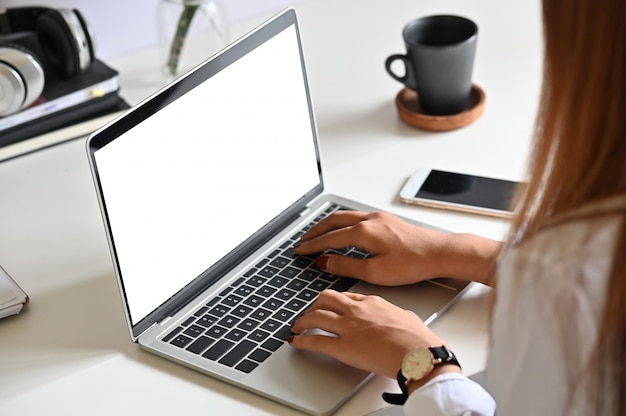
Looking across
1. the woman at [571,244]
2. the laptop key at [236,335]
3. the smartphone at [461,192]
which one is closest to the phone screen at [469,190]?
the smartphone at [461,192]

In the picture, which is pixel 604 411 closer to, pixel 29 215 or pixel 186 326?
pixel 186 326

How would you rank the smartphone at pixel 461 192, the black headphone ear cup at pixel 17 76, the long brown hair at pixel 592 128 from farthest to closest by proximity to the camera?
the black headphone ear cup at pixel 17 76 < the smartphone at pixel 461 192 < the long brown hair at pixel 592 128

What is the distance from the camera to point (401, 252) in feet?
3.52

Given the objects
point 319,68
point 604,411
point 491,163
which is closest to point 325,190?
point 491,163

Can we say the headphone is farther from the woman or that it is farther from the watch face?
the woman

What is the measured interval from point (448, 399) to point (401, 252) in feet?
0.78

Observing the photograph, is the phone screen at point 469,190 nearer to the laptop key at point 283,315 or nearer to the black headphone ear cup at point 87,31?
the laptop key at point 283,315

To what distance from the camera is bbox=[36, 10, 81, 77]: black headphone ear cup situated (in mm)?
1390

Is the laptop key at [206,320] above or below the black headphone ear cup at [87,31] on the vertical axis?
below

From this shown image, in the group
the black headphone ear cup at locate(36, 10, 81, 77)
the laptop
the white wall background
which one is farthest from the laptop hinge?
the white wall background

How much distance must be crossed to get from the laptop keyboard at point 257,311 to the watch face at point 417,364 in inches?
6.1

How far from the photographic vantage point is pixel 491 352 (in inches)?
30.4

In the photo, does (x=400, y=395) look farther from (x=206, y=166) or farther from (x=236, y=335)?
(x=206, y=166)

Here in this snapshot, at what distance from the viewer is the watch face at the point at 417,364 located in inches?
35.4
